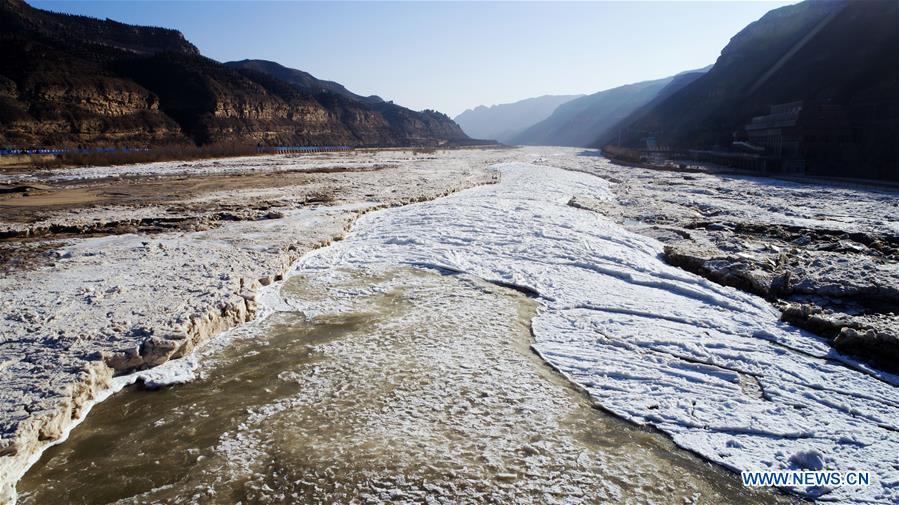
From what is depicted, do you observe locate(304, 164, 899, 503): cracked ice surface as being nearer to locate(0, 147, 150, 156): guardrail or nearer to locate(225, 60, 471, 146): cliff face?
locate(0, 147, 150, 156): guardrail

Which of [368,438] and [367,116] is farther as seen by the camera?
[367,116]

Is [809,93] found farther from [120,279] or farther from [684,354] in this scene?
[120,279]

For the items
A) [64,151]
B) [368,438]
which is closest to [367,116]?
[64,151]

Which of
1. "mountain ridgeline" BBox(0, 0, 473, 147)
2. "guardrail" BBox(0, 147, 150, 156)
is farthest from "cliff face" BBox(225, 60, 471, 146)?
"guardrail" BBox(0, 147, 150, 156)

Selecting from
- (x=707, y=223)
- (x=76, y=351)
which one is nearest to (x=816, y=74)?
(x=707, y=223)

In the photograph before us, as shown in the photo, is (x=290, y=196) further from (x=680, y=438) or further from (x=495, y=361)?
(x=680, y=438)

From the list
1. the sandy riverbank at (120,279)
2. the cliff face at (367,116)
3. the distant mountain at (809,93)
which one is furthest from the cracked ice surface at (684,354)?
the cliff face at (367,116)
